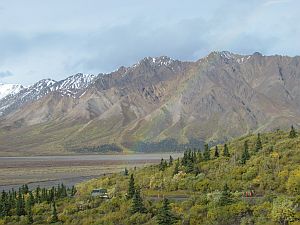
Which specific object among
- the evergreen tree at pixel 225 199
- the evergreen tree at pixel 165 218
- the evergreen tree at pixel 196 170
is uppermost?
the evergreen tree at pixel 196 170

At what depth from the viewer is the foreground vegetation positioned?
57875 mm

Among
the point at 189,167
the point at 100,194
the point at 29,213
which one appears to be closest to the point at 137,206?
the point at 29,213

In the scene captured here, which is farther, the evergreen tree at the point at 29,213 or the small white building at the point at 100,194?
the small white building at the point at 100,194

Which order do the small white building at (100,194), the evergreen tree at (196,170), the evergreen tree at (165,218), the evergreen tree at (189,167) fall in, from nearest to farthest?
the evergreen tree at (165,218), the small white building at (100,194), the evergreen tree at (196,170), the evergreen tree at (189,167)

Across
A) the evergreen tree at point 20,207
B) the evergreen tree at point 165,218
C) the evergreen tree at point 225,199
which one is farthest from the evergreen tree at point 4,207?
the evergreen tree at point 225,199

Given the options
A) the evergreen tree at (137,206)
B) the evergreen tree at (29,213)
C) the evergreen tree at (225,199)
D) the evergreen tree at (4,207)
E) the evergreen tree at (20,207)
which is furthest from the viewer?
the evergreen tree at (20,207)

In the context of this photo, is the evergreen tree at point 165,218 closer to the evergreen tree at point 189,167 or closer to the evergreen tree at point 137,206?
the evergreen tree at point 137,206

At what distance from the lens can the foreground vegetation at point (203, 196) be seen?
2279 inches

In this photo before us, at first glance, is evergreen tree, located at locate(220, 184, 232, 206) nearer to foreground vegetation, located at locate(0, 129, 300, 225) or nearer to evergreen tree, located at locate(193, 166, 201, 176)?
foreground vegetation, located at locate(0, 129, 300, 225)

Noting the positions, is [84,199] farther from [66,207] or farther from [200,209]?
[200,209]

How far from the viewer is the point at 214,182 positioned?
263 feet

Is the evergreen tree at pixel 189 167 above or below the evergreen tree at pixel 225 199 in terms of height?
above

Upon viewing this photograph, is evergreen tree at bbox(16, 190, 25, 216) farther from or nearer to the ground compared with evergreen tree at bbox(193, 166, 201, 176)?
nearer to the ground

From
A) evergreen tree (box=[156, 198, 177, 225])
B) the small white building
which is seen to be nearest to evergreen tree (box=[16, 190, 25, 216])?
the small white building
